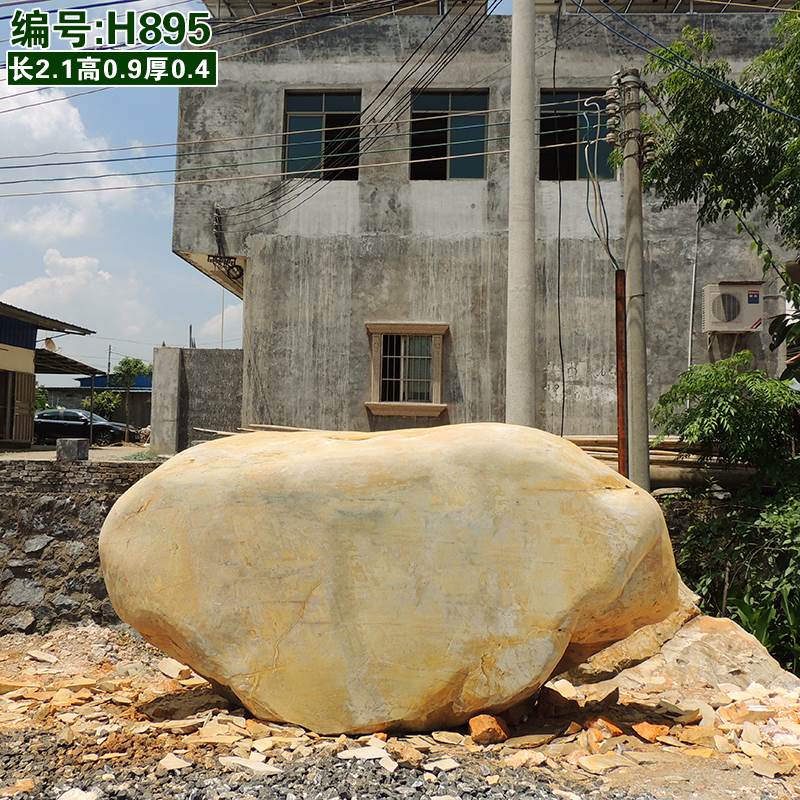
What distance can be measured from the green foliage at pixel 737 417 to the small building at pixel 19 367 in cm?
1340

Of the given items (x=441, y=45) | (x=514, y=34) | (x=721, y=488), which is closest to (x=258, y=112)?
(x=441, y=45)

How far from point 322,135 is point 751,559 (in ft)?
28.5

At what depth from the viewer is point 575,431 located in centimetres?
1187

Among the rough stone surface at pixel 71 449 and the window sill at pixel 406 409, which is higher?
the window sill at pixel 406 409

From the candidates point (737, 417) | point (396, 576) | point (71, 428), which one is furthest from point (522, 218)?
point (71, 428)

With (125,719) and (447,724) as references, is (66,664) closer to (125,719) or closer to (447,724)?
(125,719)

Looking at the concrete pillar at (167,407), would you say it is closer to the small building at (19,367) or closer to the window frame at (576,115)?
the small building at (19,367)

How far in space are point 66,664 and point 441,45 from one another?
10.0 metres

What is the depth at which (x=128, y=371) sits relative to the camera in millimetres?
31297

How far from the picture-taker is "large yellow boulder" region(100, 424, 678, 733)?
13.7ft

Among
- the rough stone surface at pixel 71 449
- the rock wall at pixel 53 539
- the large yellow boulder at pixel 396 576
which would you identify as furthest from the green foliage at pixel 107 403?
the large yellow boulder at pixel 396 576

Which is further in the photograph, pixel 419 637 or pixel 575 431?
pixel 575 431

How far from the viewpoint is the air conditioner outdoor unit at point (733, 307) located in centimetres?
1141

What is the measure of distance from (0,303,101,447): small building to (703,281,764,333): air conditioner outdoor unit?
12871 millimetres
